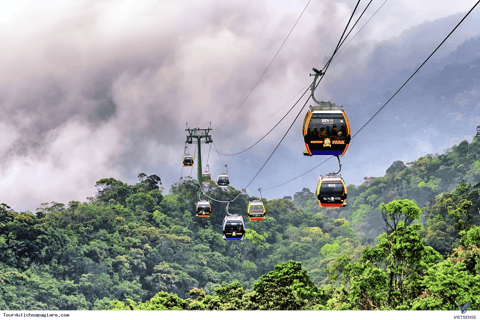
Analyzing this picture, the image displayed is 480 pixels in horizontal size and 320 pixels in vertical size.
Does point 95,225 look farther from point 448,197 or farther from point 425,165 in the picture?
point 425,165

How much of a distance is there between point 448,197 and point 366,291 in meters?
36.1

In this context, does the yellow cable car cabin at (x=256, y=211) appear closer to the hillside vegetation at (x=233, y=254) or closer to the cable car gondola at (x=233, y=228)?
the cable car gondola at (x=233, y=228)

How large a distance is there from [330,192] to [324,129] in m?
4.45

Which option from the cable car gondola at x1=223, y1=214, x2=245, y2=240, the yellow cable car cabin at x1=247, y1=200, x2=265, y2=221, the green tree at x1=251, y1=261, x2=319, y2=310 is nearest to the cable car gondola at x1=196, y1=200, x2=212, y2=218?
the yellow cable car cabin at x1=247, y1=200, x2=265, y2=221

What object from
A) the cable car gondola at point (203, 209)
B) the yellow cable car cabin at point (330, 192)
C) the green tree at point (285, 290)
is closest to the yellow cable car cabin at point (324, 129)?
the yellow cable car cabin at point (330, 192)

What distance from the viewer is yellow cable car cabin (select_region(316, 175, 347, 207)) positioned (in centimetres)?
1766

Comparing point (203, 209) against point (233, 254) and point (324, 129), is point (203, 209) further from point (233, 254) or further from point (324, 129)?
point (233, 254)

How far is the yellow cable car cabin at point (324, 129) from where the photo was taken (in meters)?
13.7

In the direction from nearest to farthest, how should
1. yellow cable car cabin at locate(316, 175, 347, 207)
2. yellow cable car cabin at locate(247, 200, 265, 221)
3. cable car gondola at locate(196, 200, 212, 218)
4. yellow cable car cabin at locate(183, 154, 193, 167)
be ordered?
1. yellow cable car cabin at locate(316, 175, 347, 207)
2. yellow cable car cabin at locate(247, 200, 265, 221)
3. cable car gondola at locate(196, 200, 212, 218)
4. yellow cable car cabin at locate(183, 154, 193, 167)

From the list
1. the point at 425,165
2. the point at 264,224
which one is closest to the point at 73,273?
the point at 264,224

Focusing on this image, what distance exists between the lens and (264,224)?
276 feet

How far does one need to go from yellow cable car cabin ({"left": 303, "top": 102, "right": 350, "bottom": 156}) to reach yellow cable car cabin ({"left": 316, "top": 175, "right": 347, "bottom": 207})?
3974 mm

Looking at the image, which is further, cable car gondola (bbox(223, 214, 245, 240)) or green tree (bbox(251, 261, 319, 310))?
green tree (bbox(251, 261, 319, 310))

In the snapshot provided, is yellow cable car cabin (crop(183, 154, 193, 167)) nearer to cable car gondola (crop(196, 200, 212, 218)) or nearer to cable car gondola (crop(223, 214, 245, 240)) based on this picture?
cable car gondola (crop(196, 200, 212, 218))
